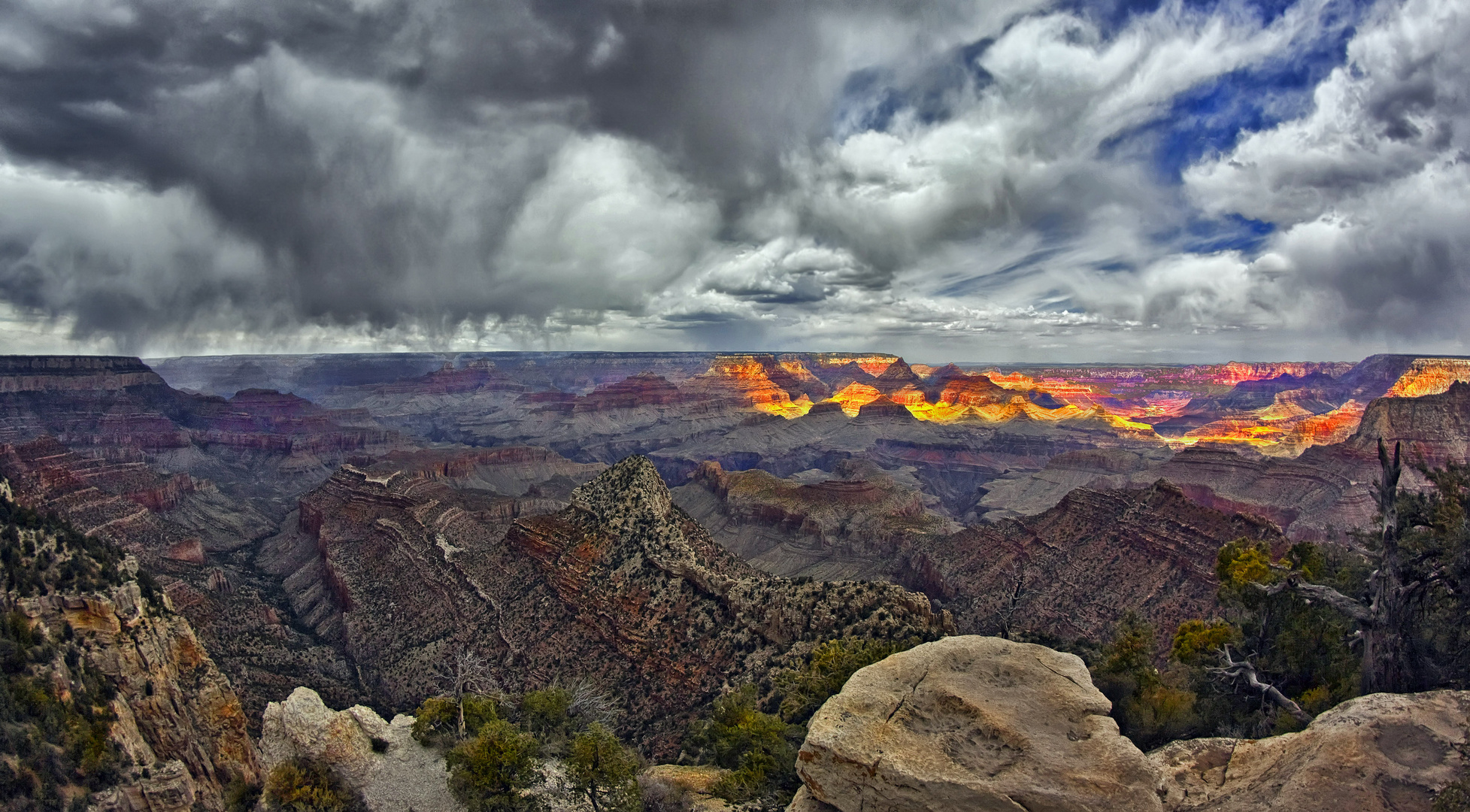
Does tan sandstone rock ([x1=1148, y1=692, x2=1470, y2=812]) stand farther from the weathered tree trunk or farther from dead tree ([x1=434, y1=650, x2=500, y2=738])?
dead tree ([x1=434, y1=650, x2=500, y2=738])

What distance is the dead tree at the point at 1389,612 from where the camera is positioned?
1650cm

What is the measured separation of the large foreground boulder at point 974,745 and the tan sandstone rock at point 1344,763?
5.01 feet

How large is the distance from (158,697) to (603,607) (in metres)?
21.8

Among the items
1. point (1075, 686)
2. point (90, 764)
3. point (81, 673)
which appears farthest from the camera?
point (81, 673)

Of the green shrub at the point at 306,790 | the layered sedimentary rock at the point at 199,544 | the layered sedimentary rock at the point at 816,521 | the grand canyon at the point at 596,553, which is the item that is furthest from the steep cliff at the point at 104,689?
the layered sedimentary rock at the point at 816,521

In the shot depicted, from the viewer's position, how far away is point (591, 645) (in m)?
41.2

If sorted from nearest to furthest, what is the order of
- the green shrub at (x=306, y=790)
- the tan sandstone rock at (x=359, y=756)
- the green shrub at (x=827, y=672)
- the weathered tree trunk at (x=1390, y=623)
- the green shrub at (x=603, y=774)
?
1. the weathered tree trunk at (x=1390, y=623)
2. the green shrub at (x=603, y=774)
3. the green shrub at (x=306, y=790)
4. the tan sandstone rock at (x=359, y=756)
5. the green shrub at (x=827, y=672)

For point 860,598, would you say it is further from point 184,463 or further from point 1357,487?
point 184,463

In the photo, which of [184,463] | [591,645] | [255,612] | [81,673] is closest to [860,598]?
[591,645]

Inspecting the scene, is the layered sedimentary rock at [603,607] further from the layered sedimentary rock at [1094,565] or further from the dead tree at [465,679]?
the layered sedimentary rock at [1094,565]

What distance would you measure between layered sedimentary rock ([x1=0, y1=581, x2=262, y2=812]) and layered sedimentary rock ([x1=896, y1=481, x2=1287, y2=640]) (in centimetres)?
4274

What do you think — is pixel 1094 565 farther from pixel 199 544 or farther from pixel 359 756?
pixel 199 544

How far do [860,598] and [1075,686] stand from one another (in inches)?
738

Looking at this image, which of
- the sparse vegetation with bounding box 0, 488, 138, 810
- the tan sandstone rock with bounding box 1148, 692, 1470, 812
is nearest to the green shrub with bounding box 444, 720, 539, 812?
the sparse vegetation with bounding box 0, 488, 138, 810
